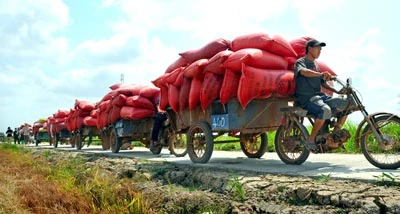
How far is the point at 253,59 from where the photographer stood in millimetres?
5211

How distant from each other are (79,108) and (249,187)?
12.1 meters

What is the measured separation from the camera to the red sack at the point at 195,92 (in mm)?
6171

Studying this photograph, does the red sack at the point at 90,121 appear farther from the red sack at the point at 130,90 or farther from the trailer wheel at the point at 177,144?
the trailer wheel at the point at 177,144

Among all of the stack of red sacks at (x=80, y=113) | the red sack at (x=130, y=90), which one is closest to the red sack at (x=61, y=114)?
the stack of red sacks at (x=80, y=113)

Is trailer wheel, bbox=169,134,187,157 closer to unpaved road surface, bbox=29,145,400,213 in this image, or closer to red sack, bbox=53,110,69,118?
unpaved road surface, bbox=29,145,400,213

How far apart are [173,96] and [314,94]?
96.3 inches

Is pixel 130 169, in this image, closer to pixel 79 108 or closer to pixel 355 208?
pixel 355 208

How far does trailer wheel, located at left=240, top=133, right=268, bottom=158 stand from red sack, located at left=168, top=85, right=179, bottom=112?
116 centimetres

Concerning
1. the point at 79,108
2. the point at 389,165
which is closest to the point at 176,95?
the point at 389,165

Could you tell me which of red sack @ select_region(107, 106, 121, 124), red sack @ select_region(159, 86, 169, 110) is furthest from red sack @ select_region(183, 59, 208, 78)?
red sack @ select_region(107, 106, 121, 124)

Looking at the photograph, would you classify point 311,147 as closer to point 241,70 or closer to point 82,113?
point 241,70

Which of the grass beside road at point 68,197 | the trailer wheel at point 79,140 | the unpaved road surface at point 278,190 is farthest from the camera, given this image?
the trailer wheel at point 79,140

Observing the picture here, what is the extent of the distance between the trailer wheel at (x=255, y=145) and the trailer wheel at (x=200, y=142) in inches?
28.1

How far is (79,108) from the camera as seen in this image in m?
15.1
